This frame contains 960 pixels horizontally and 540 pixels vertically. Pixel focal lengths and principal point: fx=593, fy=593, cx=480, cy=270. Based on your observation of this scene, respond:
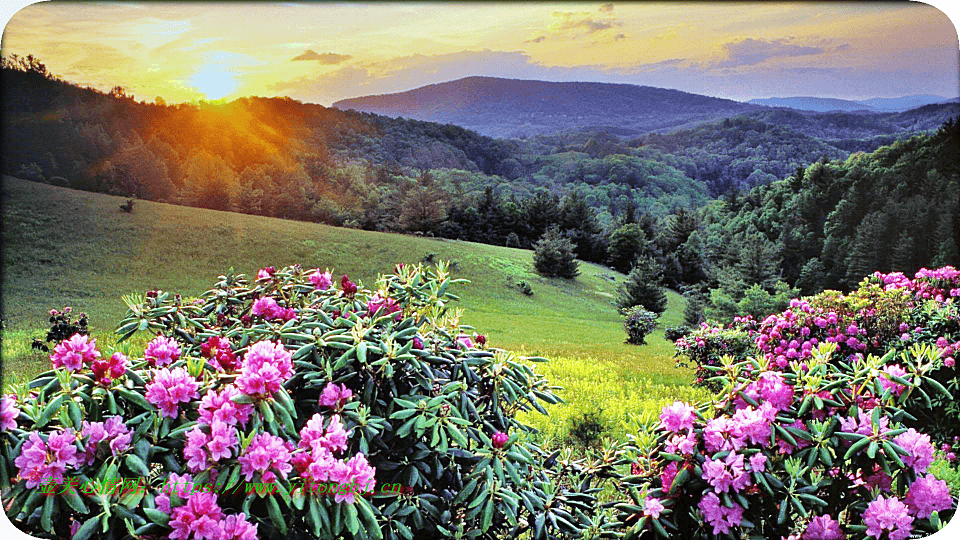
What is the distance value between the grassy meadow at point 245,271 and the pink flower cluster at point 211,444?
8.13ft

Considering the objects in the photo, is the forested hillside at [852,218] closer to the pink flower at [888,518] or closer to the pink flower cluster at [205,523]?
the pink flower at [888,518]

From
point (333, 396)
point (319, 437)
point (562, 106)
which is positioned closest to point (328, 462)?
point (319, 437)

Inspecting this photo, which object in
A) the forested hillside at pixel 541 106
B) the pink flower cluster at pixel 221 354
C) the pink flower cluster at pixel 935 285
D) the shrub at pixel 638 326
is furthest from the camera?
the forested hillside at pixel 541 106

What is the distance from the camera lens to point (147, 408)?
1.61 m

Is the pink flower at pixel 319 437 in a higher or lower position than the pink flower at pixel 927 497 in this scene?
higher

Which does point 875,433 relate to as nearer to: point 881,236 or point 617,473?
point 617,473

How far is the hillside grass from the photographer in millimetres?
7352

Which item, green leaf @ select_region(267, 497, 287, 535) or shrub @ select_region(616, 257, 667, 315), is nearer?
green leaf @ select_region(267, 497, 287, 535)

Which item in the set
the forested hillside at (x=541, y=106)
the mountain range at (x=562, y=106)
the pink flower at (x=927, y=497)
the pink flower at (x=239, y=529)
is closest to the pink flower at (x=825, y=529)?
the pink flower at (x=927, y=497)

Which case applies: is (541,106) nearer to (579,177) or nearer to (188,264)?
(579,177)

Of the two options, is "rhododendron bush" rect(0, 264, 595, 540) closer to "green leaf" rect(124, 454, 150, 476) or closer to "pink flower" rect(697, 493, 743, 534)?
"green leaf" rect(124, 454, 150, 476)

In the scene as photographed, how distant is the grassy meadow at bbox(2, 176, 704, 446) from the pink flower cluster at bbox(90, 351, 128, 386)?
256 cm

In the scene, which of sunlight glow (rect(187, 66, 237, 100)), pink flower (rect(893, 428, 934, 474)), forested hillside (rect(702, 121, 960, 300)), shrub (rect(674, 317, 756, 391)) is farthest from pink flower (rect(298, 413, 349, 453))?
forested hillside (rect(702, 121, 960, 300))

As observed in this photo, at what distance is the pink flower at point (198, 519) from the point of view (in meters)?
1.43
